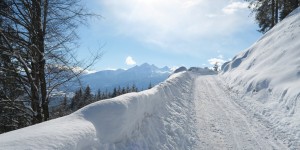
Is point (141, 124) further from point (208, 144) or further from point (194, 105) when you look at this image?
point (194, 105)

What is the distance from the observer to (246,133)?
8.28 meters

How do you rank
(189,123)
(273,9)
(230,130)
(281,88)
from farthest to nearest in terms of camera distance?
(273,9) → (281,88) → (189,123) → (230,130)

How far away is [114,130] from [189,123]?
4678 millimetres

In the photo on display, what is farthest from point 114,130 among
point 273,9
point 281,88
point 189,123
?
point 273,9

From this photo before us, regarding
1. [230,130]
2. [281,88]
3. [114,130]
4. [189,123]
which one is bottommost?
[230,130]

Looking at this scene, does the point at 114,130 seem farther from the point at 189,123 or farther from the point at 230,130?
the point at 230,130

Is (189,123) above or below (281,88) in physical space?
below

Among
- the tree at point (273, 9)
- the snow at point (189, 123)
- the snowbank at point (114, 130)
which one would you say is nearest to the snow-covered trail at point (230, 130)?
the snow at point (189, 123)

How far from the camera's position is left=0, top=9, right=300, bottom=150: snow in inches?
150

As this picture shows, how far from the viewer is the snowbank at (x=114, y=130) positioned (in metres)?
3.34

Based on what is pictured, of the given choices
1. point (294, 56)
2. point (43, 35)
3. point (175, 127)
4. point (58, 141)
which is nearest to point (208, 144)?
point (175, 127)

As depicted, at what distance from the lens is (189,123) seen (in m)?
9.21

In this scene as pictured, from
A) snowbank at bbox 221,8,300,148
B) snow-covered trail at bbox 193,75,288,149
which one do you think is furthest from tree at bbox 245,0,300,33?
snow-covered trail at bbox 193,75,288,149

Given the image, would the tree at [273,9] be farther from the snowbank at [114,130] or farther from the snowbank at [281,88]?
the snowbank at [114,130]
